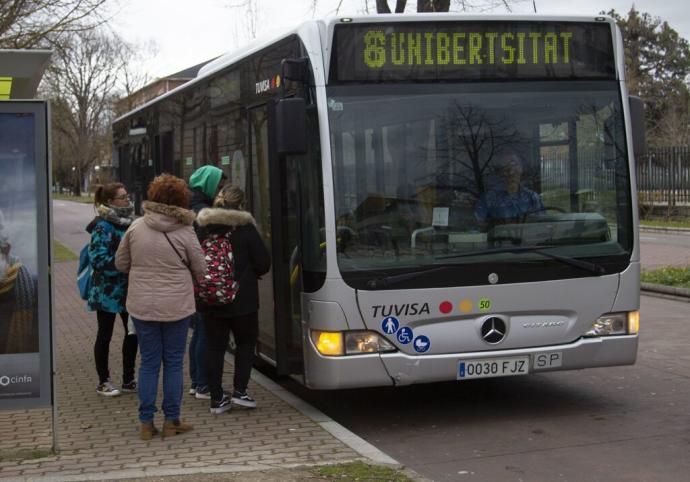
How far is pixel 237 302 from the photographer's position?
727 centimetres

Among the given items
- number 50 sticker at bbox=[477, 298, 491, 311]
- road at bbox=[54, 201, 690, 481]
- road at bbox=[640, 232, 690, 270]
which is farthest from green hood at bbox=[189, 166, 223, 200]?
road at bbox=[640, 232, 690, 270]

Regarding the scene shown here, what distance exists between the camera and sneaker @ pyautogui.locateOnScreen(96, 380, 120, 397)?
8164 millimetres

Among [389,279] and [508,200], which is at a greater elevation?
[508,200]

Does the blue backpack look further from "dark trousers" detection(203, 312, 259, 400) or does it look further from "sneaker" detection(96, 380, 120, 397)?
"dark trousers" detection(203, 312, 259, 400)

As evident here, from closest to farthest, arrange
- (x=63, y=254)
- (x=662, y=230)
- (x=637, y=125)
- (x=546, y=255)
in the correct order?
(x=546, y=255) < (x=637, y=125) < (x=63, y=254) < (x=662, y=230)

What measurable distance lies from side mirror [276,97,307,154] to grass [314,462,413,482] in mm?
2117

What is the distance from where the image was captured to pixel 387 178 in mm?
6875

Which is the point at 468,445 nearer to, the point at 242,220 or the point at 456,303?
the point at 456,303

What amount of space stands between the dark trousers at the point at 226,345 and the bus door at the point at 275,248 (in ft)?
0.78

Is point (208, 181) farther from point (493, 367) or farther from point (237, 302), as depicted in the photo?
point (493, 367)

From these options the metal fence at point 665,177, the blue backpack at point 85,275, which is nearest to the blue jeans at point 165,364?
the blue backpack at point 85,275

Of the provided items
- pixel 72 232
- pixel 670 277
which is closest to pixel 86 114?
pixel 72 232

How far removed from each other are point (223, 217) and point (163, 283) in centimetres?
83

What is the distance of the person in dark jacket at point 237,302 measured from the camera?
23.7 feet
